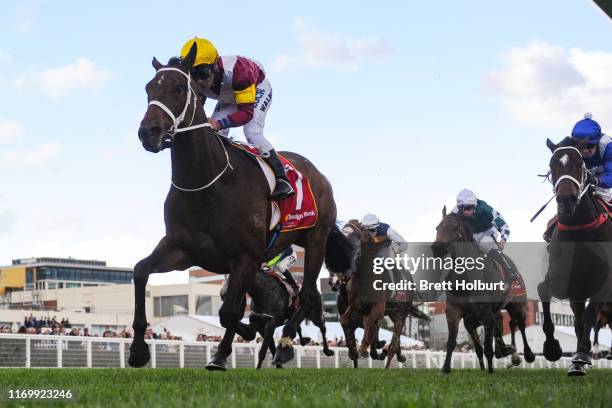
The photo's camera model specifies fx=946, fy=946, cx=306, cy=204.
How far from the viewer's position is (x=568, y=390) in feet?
16.9

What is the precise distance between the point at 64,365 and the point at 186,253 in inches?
378

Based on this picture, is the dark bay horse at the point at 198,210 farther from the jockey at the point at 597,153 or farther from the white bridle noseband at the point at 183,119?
the jockey at the point at 597,153

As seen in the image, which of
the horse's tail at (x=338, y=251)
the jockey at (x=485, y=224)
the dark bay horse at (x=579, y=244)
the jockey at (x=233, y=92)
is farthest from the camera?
the jockey at (x=485, y=224)

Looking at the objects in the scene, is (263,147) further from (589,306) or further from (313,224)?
(589,306)

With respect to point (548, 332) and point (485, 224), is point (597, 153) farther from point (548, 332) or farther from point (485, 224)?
point (485, 224)

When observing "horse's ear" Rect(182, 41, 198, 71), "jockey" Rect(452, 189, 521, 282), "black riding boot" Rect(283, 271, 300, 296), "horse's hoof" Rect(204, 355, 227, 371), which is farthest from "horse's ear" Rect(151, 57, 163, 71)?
"black riding boot" Rect(283, 271, 300, 296)

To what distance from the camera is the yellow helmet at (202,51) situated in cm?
722

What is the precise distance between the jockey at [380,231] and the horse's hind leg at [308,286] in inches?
209

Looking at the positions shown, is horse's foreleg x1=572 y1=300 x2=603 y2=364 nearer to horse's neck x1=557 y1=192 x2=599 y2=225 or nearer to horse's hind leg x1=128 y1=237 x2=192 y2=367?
horse's neck x1=557 y1=192 x2=599 y2=225

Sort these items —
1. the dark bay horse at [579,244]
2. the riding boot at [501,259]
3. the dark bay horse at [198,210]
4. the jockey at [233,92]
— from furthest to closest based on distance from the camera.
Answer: the riding boot at [501,259] < the dark bay horse at [579,244] < the jockey at [233,92] < the dark bay horse at [198,210]

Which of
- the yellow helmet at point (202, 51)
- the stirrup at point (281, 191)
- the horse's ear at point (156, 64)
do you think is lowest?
the stirrup at point (281, 191)

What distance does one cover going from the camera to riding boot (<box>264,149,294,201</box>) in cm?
747

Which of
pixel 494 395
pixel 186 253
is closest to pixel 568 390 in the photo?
pixel 494 395

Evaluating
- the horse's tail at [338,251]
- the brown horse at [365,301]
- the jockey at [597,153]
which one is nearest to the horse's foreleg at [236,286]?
the horse's tail at [338,251]
